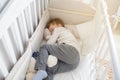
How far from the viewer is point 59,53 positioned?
136 centimetres

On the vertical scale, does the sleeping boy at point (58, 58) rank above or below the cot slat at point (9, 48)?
below

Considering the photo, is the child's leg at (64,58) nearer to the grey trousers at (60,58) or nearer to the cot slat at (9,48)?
the grey trousers at (60,58)

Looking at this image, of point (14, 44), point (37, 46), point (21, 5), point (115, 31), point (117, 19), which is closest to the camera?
point (21, 5)

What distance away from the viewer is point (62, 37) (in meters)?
1.54

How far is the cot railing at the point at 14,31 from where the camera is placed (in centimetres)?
88

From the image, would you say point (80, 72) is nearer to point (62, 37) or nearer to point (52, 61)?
point (52, 61)

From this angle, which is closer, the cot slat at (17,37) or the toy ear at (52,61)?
the cot slat at (17,37)

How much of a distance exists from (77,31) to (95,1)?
0.35 m

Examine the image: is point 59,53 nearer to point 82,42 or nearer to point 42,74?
point 42,74

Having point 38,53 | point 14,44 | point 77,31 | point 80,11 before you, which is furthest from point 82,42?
point 14,44

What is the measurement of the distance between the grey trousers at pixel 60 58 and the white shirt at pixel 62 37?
0.11 metres

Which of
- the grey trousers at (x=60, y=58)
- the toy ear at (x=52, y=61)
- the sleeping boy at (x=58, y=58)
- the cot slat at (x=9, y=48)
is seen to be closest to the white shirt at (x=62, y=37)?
the sleeping boy at (x=58, y=58)

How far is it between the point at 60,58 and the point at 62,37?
10.2 inches

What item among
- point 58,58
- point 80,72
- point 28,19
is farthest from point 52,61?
point 28,19
